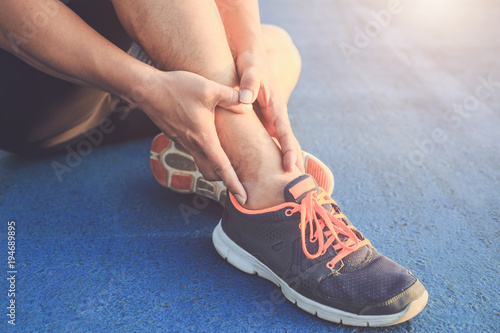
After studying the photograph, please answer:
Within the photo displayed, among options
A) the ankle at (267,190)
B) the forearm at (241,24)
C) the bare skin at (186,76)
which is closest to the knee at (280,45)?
the forearm at (241,24)

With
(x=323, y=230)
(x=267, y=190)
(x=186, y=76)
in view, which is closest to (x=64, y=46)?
(x=186, y=76)

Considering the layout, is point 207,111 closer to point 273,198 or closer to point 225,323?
point 273,198

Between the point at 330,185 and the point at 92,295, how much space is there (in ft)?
1.64

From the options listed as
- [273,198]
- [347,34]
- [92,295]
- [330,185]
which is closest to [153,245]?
[92,295]

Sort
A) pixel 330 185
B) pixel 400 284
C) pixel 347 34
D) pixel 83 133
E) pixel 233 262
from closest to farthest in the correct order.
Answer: pixel 400 284, pixel 233 262, pixel 330 185, pixel 83 133, pixel 347 34

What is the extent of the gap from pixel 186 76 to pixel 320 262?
378mm

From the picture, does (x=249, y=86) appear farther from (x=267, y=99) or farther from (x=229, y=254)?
(x=229, y=254)

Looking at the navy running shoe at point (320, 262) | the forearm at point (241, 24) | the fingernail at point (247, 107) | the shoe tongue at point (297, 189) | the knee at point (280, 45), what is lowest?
the navy running shoe at point (320, 262)

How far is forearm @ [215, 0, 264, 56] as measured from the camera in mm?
814

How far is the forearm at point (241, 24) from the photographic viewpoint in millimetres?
814

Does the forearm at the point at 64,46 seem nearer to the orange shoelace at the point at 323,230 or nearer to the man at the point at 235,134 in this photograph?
the man at the point at 235,134

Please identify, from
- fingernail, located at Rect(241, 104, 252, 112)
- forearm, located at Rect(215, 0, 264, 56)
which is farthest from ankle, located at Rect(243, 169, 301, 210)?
forearm, located at Rect(215, 0, 264, 56)

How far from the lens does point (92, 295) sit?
0.68 meters

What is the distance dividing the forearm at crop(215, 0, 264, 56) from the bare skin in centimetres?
7
